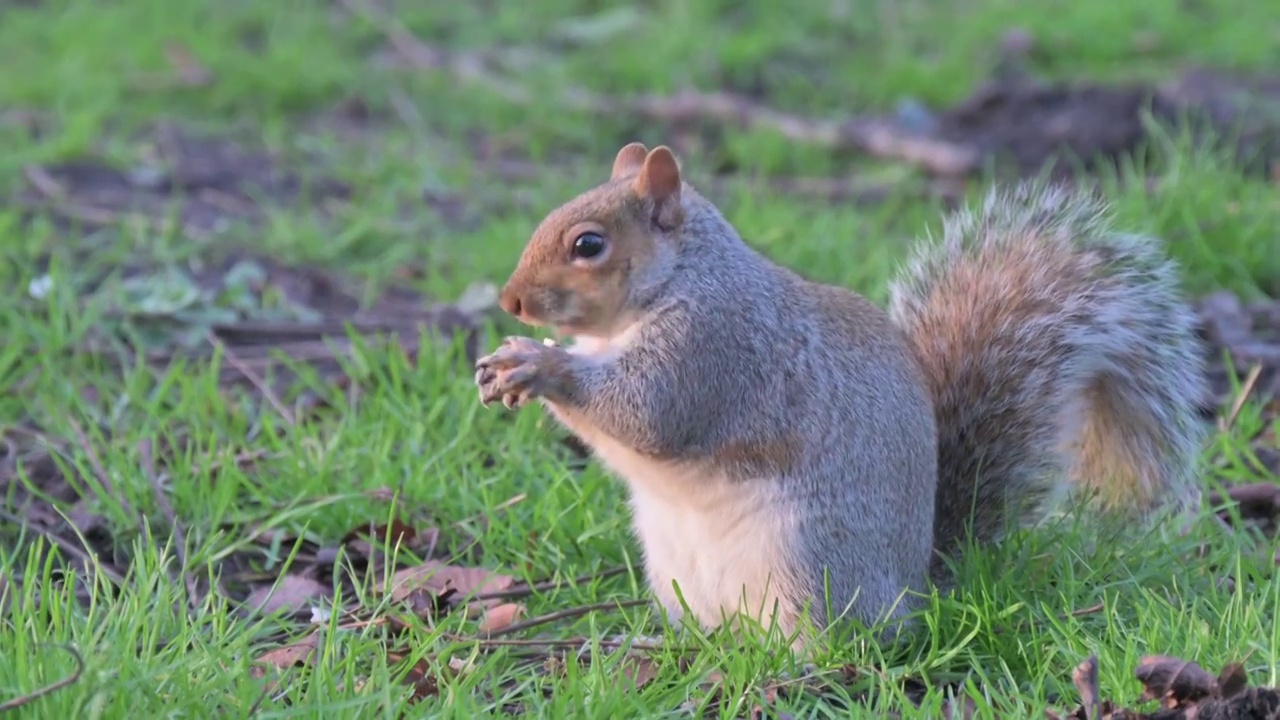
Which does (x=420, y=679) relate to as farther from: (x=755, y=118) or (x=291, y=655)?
(x=755, y=118)

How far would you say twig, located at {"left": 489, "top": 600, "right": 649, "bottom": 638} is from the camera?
1.74 meters

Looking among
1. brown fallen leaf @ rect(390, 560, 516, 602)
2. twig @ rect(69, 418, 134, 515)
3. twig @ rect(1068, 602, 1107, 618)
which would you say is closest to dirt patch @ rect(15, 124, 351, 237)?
twig @ rect(69, 418, 134, 515)

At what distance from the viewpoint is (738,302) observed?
1.74m

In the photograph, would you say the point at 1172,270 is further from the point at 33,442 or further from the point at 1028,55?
the point at 1028,55

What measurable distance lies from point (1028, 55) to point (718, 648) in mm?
3301

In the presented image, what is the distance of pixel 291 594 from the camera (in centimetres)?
186

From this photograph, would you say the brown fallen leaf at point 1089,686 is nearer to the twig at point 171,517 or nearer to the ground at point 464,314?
the ground at point 464,314

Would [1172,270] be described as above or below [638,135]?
above

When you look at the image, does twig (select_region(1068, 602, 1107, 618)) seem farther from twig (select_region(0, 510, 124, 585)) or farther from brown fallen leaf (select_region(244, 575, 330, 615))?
twig (select_region(0, 510, 124, 585))

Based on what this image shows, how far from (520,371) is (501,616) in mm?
307

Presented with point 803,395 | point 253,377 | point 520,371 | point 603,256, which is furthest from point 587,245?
point 253,377

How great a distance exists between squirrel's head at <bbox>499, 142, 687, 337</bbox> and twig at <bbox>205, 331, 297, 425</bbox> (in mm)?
684

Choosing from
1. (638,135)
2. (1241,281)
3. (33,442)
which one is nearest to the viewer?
(33,442)

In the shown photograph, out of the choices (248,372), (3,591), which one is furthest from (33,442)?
(3,591)
